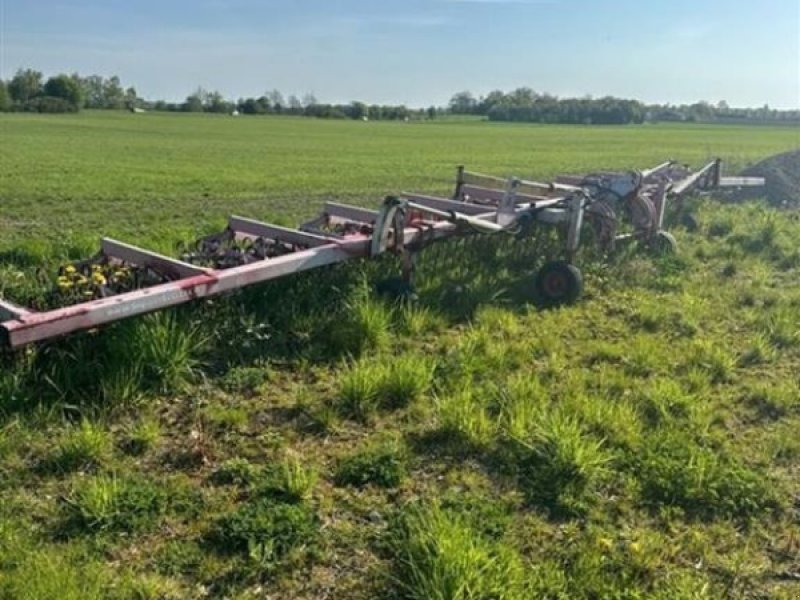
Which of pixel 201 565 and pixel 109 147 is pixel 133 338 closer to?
pixel 201 565

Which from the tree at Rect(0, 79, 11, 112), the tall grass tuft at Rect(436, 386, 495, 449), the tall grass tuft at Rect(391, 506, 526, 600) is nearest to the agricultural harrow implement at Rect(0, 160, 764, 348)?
the tall grass tuft at Rect(436, 386, 495, 449)

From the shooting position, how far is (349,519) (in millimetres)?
3455

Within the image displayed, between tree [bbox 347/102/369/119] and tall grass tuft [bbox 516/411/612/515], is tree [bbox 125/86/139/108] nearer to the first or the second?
tree [bbox 347/102/369/119]

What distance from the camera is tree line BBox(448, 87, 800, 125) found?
101 metres

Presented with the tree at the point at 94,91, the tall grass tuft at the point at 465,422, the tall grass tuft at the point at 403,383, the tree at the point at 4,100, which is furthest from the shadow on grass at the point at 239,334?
the tree at the point at 94,91

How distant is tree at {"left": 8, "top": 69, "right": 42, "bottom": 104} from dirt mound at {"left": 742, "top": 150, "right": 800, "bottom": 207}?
333 ft

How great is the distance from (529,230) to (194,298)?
4930 mm

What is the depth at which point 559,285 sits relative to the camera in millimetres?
7184

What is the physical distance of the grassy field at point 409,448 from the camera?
306 centimetres

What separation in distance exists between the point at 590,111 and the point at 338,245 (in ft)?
336

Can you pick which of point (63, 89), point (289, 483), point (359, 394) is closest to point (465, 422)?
point (359, 394)

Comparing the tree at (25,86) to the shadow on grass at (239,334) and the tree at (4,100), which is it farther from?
the shadow on grass at (239,334)

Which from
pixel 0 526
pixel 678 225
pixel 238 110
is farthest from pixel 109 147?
pixel 238 110

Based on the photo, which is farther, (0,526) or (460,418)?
(460,418)
